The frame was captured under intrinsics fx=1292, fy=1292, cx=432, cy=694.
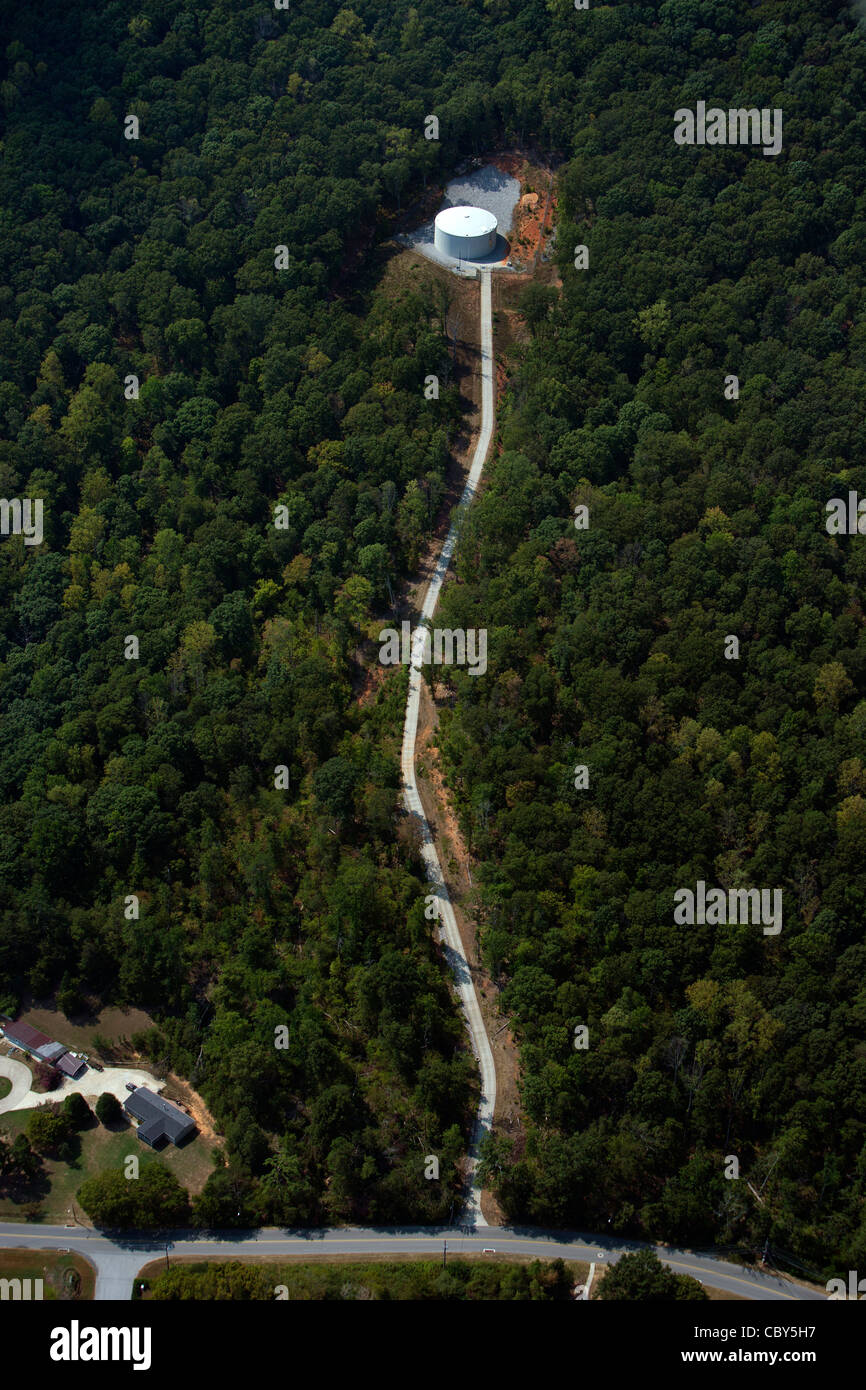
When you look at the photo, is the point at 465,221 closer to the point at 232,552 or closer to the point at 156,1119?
the point at 232,552

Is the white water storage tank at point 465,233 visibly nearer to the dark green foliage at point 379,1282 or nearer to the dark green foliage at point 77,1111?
the dark green foliage at point 77,1111

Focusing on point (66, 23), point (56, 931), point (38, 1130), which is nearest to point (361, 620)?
point (56, 931)

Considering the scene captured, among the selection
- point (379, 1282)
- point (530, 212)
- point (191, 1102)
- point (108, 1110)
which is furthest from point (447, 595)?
point (530, 212)

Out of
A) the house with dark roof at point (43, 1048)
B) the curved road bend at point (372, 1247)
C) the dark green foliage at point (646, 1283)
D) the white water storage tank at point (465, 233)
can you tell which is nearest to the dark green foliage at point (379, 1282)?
the dark green foliage at point (646, 1283)

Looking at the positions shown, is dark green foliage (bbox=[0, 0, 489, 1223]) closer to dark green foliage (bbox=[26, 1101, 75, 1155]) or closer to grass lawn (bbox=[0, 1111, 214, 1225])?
grass lawn (bbox=[0, 1111, 214, 1225])

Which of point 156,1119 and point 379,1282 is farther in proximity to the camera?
point 156,1119

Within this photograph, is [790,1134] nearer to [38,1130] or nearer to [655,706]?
[655,706]

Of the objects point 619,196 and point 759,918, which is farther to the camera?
point 619,196
